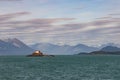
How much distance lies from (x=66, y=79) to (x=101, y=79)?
9.06 meters

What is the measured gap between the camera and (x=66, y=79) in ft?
290

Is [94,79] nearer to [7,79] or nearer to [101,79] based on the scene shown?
[101,79]

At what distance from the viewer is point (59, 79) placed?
8862cm

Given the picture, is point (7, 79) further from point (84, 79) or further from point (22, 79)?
point (84, 79)

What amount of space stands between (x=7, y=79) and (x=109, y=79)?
26.2m

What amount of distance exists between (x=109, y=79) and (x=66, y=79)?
37.0 ft

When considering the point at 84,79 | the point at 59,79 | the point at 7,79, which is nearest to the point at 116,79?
the point at 84,79

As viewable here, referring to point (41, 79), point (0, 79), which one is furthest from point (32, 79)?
point (0, 79)

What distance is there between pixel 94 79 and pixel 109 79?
416 centimetres

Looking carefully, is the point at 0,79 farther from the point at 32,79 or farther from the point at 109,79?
the point at 109,79

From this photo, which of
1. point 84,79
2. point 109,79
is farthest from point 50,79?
point 109,79

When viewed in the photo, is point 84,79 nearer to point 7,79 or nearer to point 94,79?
point 94,79

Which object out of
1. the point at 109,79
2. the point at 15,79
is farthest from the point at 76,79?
the point at 15,79

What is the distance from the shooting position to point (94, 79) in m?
88.7
